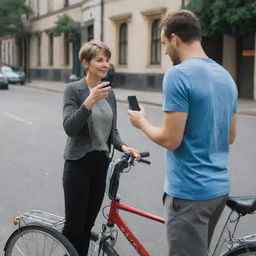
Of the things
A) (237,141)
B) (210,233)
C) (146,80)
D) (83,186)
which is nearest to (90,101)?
(83,186)

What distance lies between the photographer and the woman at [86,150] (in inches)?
131

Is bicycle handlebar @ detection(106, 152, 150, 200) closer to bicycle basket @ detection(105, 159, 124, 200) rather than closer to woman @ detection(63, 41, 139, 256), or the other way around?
bicycle basket @ detection(105, 159, 124, 200)

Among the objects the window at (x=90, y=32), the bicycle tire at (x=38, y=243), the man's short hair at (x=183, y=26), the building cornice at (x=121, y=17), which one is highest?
the building cornice at (x=121, y=17)

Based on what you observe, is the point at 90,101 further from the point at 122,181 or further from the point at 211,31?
the point at 211,31

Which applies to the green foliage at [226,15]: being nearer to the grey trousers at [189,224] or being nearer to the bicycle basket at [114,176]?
the bicycle basket at [114,176]

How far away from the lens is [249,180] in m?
7.13

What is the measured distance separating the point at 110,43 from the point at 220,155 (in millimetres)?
28174

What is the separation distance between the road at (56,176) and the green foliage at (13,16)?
2944cm

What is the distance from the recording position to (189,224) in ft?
8.38

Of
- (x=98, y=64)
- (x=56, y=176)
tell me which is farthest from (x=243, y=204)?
(x=56, y=176)

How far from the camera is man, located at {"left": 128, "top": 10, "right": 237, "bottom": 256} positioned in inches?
96.6

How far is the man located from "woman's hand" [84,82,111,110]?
1.77 feet

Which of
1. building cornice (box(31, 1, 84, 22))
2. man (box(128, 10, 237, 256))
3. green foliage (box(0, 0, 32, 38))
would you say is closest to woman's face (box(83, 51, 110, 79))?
man (box(128, 10, 237, 256))

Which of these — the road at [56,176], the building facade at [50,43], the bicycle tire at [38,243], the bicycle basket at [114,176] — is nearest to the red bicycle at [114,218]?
the bicycle basket at [114,176]
